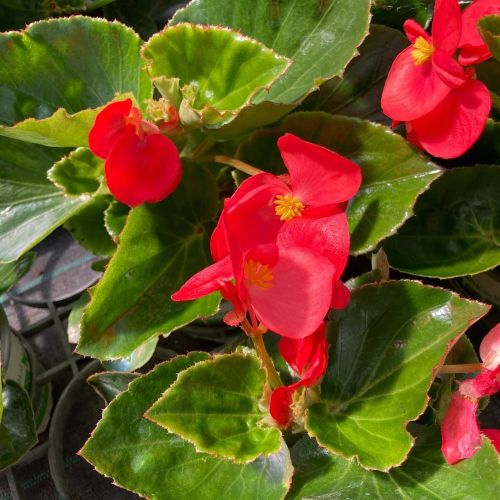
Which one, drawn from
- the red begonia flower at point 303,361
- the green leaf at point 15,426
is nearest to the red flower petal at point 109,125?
the red begonia flower at point 303,361

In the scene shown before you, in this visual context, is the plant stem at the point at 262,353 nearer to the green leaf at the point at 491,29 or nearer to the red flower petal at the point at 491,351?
the red flower petal at the point at 491,351

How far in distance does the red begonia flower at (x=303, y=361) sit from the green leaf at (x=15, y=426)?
463 mm

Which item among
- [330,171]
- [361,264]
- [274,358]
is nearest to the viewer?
[330,171]

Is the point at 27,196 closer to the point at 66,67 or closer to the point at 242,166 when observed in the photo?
the point at 66,67

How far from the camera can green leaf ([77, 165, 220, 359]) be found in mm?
556

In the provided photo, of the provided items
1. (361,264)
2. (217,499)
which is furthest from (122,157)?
(361,264)

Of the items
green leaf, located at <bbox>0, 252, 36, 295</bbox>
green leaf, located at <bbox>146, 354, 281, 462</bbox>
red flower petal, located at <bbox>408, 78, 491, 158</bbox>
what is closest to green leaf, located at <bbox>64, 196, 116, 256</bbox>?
green leaf, located at <bbox>0, 252, 36, 295</bbox>

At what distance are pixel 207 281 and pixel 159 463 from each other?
0.65ft

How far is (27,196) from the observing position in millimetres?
709

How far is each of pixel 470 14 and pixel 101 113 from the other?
13.3 inches

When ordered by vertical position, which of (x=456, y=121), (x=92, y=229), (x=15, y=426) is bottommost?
(x=15, y=426)

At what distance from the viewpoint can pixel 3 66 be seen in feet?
2.11

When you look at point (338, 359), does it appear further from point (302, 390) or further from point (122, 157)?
point (122, 157)

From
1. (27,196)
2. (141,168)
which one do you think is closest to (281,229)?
(141,168)
